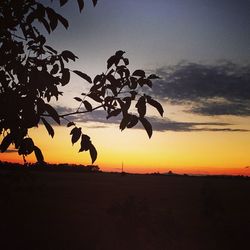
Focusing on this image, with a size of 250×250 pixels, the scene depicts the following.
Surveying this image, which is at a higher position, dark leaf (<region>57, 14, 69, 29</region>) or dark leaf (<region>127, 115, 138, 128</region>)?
dark leaf (<region>57, 14, 69, 29</region>)

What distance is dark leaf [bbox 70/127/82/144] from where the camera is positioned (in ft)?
7.74

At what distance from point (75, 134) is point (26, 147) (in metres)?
0.35

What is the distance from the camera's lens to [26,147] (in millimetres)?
2203

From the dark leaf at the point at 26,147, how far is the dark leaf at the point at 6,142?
0.09m

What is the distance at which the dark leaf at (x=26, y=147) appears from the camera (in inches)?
86.4

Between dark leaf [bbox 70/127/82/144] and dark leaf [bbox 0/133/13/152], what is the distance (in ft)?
1.36

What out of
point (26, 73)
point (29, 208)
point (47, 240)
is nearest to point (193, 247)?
point (47, 240)

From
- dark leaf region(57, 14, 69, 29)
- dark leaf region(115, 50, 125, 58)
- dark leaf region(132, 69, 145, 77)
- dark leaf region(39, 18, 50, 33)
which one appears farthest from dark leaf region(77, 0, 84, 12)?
dark leaf region(132, 69, 145, 77)

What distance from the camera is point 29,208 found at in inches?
989

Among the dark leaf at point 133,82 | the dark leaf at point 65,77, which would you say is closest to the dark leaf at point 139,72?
the dark leaf at point 133,82

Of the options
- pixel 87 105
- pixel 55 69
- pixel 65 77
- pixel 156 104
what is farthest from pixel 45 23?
pixel 156 104

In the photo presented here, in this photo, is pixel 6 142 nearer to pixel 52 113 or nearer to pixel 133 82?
pixel 52 113

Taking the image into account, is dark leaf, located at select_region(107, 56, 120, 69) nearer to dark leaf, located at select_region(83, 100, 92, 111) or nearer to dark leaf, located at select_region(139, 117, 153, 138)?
dark leaf, located at select_region(83, 100, 92, 111)

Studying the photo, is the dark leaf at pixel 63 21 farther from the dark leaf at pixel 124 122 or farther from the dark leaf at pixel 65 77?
the dark leaf at pixel 124 122
